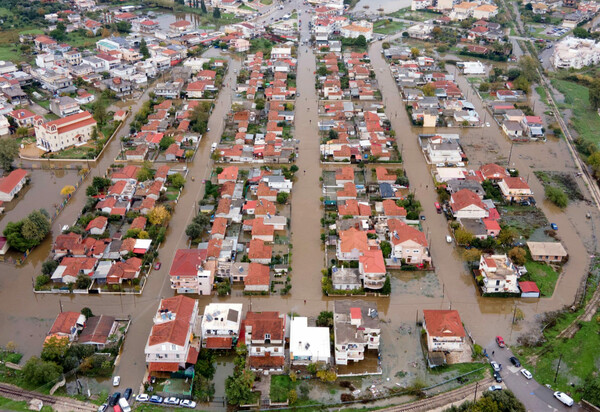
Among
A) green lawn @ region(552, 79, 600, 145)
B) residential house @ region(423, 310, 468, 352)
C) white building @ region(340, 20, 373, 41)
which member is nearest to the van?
residential house @ region(423, 310, 468, 352)

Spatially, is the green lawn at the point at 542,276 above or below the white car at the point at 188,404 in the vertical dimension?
below

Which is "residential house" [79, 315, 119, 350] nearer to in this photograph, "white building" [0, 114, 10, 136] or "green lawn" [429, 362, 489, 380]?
"green lawn" [429, 362, 489, 380]

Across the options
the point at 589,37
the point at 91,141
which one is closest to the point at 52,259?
the point at 91,141

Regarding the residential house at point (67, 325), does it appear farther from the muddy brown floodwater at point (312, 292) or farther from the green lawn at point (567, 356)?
the green lawn at point (567, 356)

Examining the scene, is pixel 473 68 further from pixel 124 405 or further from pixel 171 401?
pixel 124 405

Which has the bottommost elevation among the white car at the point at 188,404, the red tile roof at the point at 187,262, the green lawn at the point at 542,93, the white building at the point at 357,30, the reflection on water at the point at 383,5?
the reflection on water at the point at 383,5

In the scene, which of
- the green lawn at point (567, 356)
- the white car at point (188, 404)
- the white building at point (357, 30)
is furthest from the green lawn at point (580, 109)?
the white car at point (188, 404)

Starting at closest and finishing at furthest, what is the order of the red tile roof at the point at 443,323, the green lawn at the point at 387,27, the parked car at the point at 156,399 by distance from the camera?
the parked car at the point at 156,399 < the red tile roof at the point at 443,323 < the green lawn at the point at 387,27
